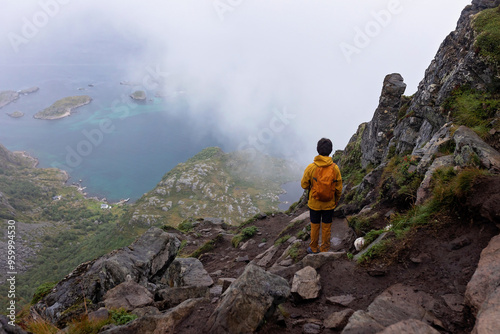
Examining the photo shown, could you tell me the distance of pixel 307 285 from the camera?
7637 mm

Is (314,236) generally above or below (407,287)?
above

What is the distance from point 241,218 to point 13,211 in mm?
123188

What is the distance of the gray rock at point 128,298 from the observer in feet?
27.5

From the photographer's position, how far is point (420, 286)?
6.35 m

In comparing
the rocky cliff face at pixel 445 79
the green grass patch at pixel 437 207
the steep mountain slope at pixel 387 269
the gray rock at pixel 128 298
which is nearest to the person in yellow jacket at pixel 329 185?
the steep mountain slope at pixel 387 269

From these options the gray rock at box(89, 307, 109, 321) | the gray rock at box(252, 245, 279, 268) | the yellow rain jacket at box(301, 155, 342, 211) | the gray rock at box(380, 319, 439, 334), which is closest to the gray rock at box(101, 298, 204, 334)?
the gray rock at box(89, 307, 109, 321)

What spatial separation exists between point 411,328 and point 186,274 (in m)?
8.94

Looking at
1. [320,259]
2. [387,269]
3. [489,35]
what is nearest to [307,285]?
[320,259]

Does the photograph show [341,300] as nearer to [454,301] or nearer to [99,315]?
[454,301]

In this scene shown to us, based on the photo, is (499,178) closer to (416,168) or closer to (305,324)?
(416,168)

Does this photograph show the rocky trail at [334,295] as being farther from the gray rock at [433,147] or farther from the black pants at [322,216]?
the gray rock at [433,147]

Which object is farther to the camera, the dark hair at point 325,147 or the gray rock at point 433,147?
the gray rock at point 433,147

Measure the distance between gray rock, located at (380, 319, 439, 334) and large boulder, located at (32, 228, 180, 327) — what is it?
8.24m

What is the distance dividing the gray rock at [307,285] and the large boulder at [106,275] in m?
6.19
